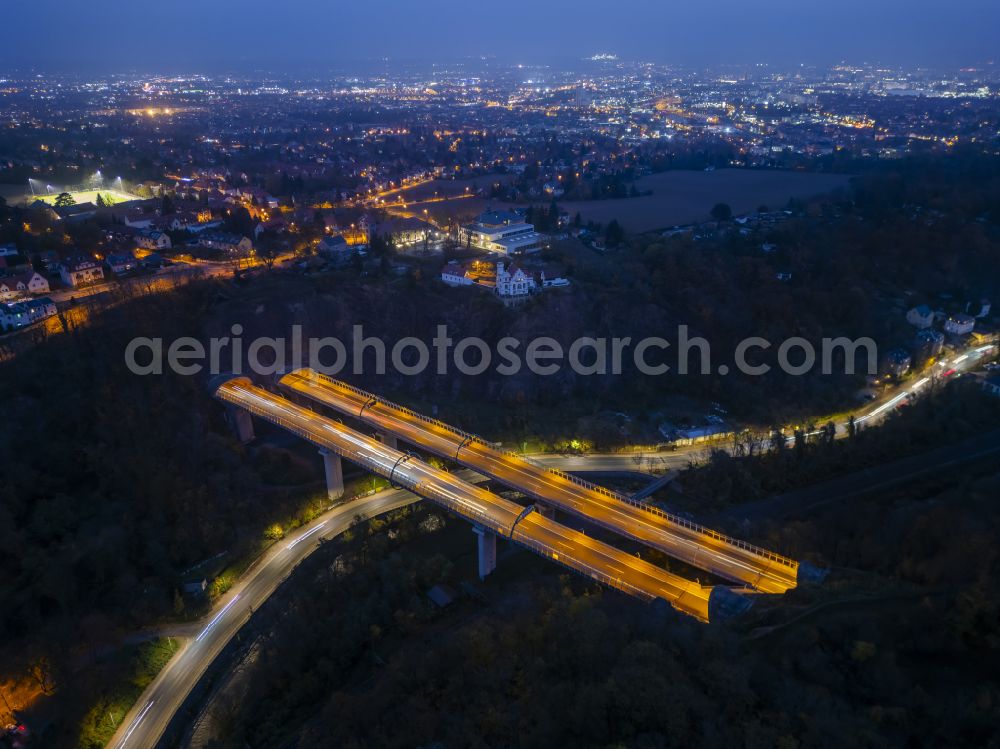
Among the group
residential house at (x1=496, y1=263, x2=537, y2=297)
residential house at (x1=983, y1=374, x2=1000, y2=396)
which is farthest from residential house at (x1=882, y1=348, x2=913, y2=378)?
residential house at (x1=496, y1=263, x2=537, y2=297)

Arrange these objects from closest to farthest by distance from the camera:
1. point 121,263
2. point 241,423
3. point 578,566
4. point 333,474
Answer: point 578,566 → point 333,474 → point 241,423 → point 121,263

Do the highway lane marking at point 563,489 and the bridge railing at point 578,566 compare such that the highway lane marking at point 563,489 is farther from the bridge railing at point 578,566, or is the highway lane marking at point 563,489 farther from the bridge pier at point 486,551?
the bridge pier at point 486,551

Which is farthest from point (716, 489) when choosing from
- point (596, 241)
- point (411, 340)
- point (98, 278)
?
point (98, 278)

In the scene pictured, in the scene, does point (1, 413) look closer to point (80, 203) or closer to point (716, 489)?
point (716, 489)

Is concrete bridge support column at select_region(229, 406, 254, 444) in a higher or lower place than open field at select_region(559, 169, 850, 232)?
lower

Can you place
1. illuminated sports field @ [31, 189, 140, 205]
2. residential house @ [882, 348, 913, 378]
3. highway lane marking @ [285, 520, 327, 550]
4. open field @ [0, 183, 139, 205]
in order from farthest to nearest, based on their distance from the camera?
illuminated sports field @ [31, 189, 140, 205], open field @ [0, 183, 139, 205], residential house @ [882, 348, 913, 378], highway lane marking @ [285, 520, 327, 550]

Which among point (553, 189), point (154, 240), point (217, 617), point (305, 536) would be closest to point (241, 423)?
point (305, 536)

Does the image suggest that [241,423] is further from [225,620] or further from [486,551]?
[486,551]

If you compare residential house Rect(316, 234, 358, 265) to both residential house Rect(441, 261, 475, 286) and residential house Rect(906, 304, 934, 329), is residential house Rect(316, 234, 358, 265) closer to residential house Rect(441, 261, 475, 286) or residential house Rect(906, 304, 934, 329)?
residential house Rect(441, 261, 475, 286)
